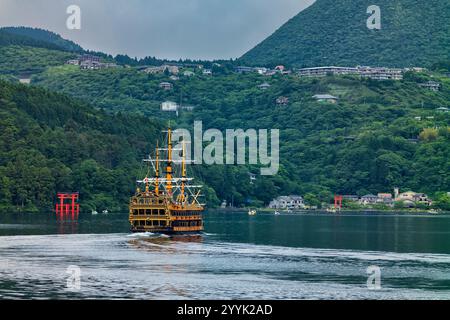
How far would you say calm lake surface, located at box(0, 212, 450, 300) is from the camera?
77.7 metres

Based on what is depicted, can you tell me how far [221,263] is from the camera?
97.2 m

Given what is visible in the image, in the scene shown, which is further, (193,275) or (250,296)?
(193,275)

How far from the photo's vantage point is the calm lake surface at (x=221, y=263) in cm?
7769

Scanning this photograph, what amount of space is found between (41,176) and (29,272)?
377 feet

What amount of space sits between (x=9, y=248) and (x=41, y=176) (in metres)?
94.4

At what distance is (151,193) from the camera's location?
130 m

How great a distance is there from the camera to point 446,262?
100875 millimetres

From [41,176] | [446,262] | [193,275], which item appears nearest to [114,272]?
[193,275]

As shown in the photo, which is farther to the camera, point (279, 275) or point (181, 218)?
point (181, 218)

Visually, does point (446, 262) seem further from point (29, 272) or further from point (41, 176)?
point (41, 176)

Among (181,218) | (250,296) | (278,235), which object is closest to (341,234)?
(278,235)
